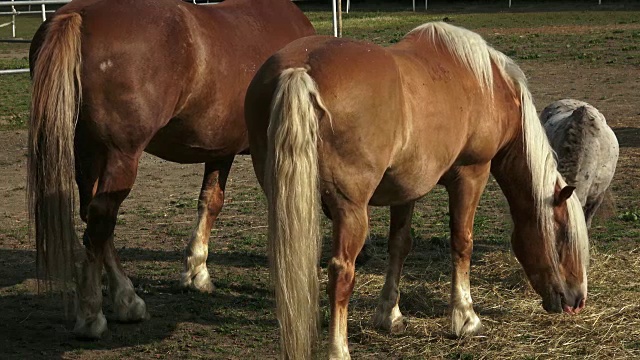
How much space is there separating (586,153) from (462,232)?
1.79m

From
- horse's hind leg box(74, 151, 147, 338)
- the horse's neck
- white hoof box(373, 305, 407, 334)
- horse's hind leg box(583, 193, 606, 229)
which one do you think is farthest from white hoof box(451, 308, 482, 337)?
horse's hind leg box(583, 193, 606, 229)

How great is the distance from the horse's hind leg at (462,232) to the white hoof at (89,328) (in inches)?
67.6

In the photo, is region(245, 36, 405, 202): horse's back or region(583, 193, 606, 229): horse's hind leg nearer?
region(245, 36, 405, 202): horse's back

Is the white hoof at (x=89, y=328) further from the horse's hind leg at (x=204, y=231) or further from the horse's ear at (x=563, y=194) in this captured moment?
the horse's ear at (x=563, y=194)

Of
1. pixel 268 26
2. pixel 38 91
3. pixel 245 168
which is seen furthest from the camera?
pixel 245 168

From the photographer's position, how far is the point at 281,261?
12.1ft

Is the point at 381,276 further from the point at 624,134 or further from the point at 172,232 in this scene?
the point at 624,134

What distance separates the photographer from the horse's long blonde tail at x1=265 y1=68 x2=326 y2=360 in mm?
3641

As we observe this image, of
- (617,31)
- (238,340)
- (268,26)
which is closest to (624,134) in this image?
(268,26)

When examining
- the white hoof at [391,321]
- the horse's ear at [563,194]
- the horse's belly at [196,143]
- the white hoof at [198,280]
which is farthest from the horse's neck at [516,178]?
the white hoof at [198,280]

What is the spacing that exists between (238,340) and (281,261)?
1.21 meters

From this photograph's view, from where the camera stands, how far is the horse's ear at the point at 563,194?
470 centimetres

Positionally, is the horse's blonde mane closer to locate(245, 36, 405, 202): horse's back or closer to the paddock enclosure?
the paddock enclosure

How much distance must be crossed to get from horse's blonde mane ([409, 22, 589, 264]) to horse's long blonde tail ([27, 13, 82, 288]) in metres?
1.65
